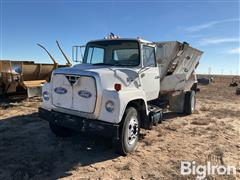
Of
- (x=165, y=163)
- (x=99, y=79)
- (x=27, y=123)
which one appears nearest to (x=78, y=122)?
(x=99, y=79)

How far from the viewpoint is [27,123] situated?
7.79m

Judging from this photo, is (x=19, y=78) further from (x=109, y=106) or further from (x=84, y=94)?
(x=109, y=106)

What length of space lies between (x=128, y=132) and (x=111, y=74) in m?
1.27

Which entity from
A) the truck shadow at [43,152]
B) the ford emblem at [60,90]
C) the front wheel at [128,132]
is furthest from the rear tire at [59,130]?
the front wheel at [128,132]

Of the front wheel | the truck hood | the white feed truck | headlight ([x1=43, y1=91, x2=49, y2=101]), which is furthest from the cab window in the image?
headlight ([x1=43, y1=91, x2=49, y2=101])

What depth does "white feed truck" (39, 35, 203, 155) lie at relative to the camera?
4887mm

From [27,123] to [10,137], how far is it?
146cm

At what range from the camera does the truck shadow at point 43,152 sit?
4.55m

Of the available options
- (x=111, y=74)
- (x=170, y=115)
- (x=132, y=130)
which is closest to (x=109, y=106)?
(x=111, y=74)

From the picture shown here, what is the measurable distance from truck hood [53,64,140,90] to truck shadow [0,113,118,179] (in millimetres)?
1563

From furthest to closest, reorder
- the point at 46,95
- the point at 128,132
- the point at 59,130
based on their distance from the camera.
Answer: the point at 59,130, the point at 46,95, the point at 128,132

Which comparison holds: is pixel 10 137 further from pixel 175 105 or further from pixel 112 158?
pixel 175 105

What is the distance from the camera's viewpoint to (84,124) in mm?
4980

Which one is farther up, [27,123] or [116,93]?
[116,93]
